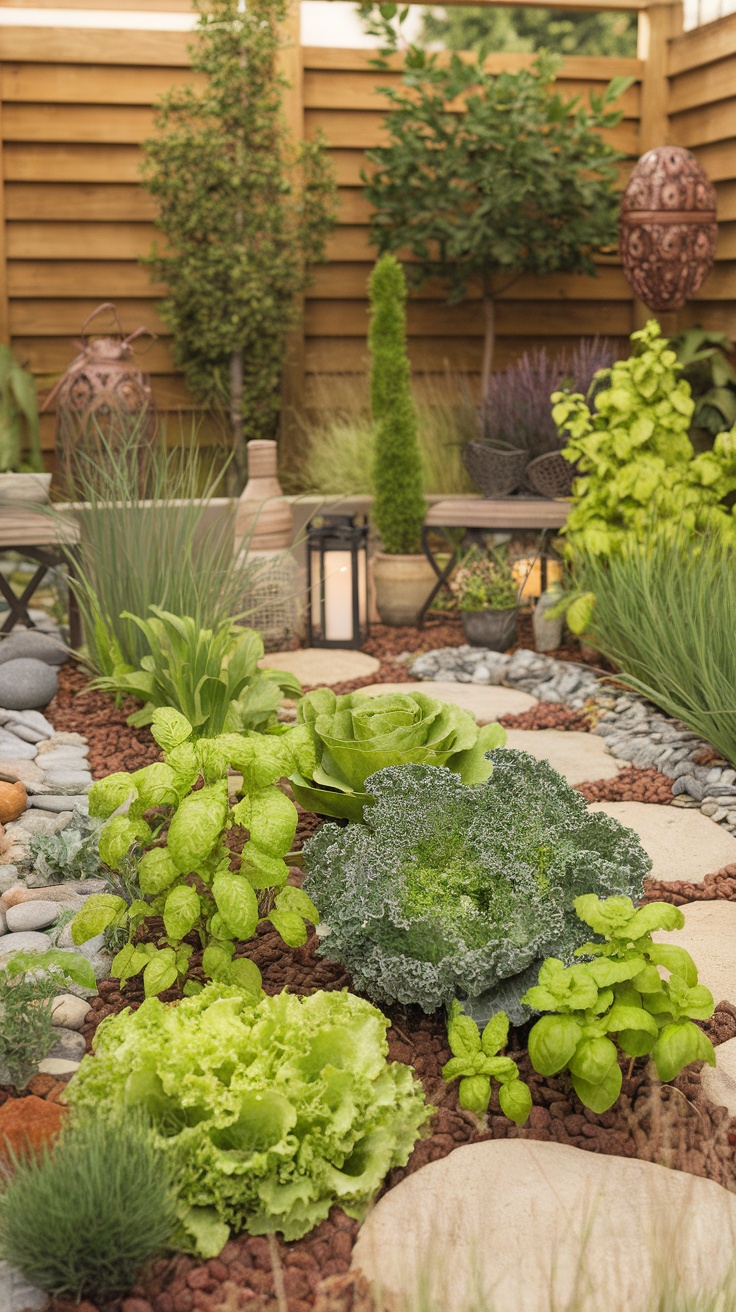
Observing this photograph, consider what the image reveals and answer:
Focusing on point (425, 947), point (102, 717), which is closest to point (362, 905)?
point (425, 947)

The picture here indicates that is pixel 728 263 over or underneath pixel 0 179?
underneath

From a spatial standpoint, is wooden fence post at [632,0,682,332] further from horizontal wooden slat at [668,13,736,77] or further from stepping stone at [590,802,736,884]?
stepping stone at [590,802,736,884]

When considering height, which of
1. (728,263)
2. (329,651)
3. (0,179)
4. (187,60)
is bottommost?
(329,651)

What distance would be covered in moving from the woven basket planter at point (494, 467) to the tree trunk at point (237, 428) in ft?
3.97

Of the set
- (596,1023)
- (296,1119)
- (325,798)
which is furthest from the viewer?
(325,798)

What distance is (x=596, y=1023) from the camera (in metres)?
1.63

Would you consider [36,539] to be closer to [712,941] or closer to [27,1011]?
[27,1011]

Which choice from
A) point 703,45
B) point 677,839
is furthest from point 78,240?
point 677,839

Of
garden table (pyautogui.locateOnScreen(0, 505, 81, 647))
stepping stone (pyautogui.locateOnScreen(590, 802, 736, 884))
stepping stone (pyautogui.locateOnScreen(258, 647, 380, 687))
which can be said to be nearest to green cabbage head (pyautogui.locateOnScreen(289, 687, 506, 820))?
stepping stone (pyautogui.locateOnScreen(590, 802, 736, 884))

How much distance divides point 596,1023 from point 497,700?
7.57 feet

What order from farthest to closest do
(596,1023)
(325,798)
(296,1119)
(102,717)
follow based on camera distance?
1. (102,717)
2. (325,798)
3. (596,1023)
4. (296,1119)

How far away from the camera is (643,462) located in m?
4.14

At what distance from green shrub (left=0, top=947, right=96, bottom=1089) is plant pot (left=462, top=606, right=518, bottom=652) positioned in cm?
289

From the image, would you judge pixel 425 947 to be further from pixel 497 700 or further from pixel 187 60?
pixel 187 60
